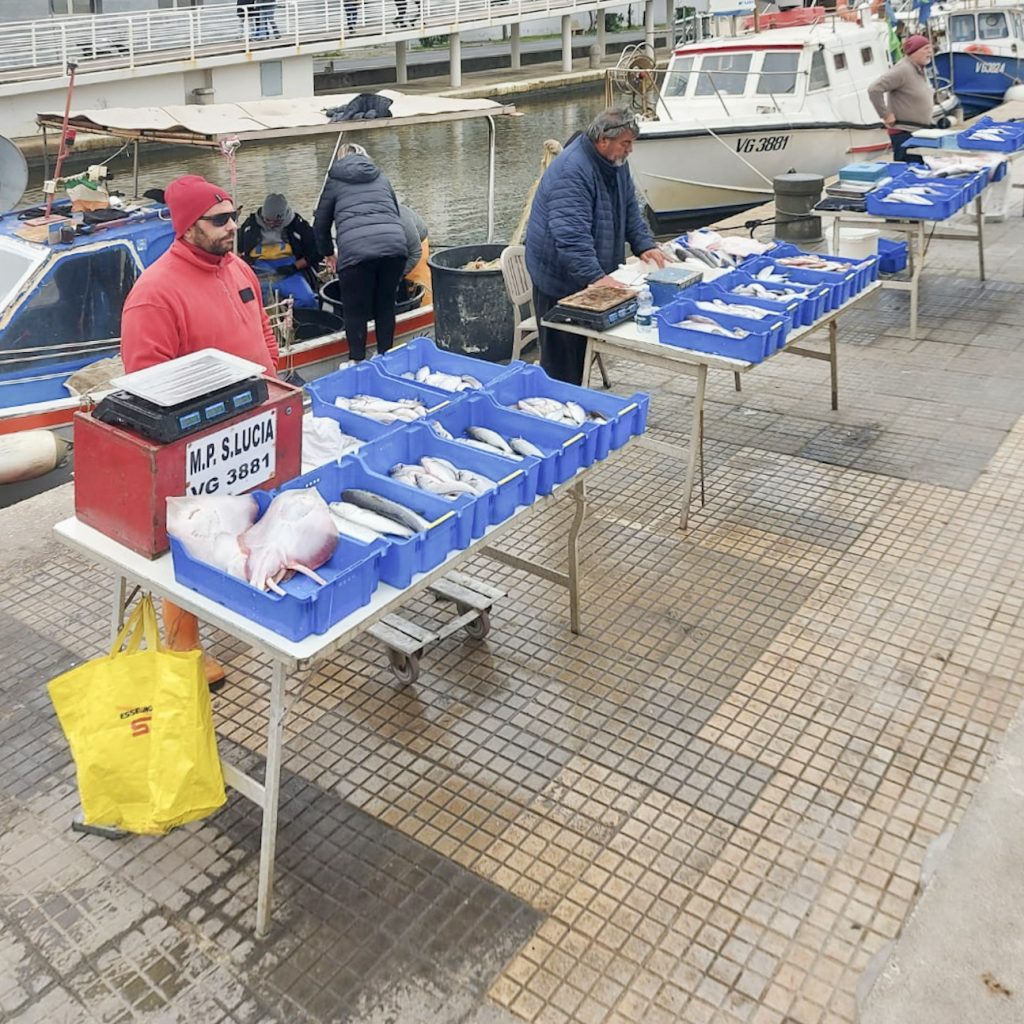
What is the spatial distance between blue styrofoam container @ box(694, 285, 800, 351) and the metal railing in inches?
919

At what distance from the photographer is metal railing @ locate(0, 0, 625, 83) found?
25.9m

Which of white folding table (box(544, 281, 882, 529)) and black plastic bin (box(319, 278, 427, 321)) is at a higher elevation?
white folding table (box(544, 281, 882, 529))

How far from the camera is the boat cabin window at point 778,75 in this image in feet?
55.6

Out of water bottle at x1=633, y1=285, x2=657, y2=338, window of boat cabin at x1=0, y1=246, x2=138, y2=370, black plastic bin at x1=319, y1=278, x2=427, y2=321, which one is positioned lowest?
black plastic bin at x1=319, y1=278, x2=427, y2=321

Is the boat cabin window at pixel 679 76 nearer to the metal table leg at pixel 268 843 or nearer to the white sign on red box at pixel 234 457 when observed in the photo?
the white sign on red box at pixel 234 457

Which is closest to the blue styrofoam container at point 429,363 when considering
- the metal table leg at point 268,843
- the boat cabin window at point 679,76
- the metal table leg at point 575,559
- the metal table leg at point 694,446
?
the metal table leg at point 575,559

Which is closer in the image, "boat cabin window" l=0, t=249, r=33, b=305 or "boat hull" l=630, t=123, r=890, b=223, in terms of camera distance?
"boat cabin window" l=0, t=249, r=33, b=305

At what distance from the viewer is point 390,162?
2625 cm

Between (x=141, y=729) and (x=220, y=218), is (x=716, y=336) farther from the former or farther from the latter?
(x=141, y=729)

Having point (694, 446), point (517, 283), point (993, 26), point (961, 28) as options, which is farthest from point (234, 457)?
point (961, 28)

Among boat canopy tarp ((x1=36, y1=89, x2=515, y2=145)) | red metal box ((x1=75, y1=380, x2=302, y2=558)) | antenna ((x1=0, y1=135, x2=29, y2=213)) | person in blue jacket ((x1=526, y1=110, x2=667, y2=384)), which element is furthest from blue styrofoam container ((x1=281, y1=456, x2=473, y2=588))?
antenna ((x1=0, y1=135, x2=29, y2=213))

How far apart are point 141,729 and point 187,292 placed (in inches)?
68.2

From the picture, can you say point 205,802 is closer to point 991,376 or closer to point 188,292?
point 188,292

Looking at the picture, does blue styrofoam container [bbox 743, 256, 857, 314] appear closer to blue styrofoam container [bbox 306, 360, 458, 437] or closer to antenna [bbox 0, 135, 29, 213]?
blue styrofoam container [bbox 306, 360, 458, 437]
